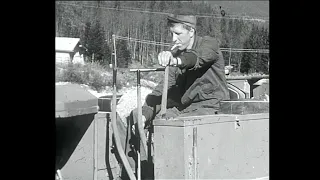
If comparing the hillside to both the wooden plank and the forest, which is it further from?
the wooden plank

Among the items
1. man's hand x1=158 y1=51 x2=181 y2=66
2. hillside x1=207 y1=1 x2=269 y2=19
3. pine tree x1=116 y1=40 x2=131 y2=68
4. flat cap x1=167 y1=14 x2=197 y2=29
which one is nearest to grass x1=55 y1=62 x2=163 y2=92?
pine tree x1=116 y1=40 x2=131 y2=68

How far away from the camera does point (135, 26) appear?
3.24 m

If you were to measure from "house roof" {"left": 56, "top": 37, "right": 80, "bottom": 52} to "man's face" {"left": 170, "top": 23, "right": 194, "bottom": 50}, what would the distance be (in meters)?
0.67

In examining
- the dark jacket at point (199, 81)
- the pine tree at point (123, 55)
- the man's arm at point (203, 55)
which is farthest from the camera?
the dark jacket at point (199, 81)

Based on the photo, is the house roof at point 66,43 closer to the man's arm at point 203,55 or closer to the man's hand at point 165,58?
the man's hand at point 165,58

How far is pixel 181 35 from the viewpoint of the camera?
3574 mm

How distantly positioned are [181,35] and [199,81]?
309 millimetres

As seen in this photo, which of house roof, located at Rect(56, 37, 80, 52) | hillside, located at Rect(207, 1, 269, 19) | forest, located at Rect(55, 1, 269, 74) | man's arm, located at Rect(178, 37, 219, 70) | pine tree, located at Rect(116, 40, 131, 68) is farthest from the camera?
hillside, located at Rect(207, 1, 269, 19)

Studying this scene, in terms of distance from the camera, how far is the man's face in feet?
11.6

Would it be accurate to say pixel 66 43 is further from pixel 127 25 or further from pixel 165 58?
pixel 165 58

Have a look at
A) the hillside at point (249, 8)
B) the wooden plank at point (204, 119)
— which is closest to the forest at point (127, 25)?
the hillside at point (249, 8)

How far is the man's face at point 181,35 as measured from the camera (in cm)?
353
